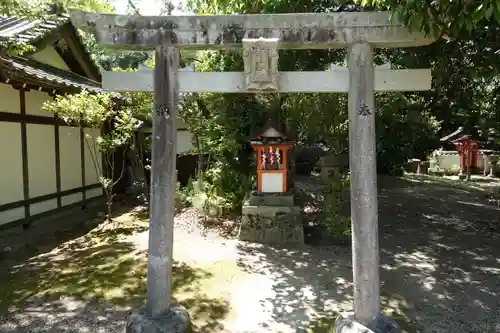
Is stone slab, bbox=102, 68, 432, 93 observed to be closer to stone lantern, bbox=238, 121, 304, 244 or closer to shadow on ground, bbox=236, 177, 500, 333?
shadow on ground, bbox=236, 177, 500, 333

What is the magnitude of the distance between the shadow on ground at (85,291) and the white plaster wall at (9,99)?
3.47 m

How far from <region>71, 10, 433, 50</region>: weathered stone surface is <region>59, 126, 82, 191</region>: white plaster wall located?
7981 millimetres

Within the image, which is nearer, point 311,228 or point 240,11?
point 240,11

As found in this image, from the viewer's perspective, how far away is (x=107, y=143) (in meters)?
10.2

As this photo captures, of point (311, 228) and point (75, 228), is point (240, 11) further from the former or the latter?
point (75, 228)

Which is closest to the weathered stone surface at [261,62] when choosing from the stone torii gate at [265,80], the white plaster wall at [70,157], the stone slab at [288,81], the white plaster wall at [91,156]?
the stone torii gate at [265,80]

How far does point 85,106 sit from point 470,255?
28.2ft

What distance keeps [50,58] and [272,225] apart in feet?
27.5

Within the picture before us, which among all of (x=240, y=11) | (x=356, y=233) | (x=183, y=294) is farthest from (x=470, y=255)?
(x=240, y=11)

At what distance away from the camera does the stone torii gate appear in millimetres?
4312

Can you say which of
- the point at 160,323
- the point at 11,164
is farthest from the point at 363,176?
the point at 11,164

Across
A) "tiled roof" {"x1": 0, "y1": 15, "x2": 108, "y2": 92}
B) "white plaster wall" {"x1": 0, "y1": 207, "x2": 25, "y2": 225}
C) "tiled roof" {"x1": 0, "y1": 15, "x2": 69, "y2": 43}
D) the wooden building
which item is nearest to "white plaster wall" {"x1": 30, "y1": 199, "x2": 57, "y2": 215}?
the wooden building

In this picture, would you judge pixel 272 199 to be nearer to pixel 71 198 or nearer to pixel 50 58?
pixel 71 198

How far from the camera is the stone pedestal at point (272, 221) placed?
892 centimetres
